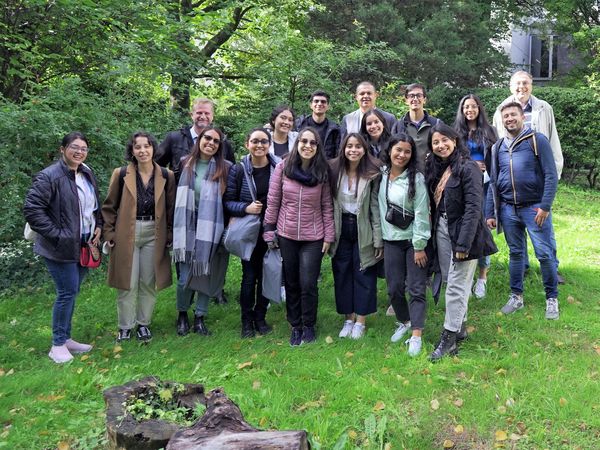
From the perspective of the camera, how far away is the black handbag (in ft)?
16.0

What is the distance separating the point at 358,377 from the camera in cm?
454

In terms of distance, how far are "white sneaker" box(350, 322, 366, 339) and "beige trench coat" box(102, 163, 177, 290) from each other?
191cm

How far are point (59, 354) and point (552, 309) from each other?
4.81 meters

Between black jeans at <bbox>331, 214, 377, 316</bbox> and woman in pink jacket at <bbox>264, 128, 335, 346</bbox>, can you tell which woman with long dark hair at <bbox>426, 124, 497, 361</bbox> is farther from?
woman in pink jacket at <bbox>264, 128, 335, 346</bbox>

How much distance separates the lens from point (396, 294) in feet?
17.0

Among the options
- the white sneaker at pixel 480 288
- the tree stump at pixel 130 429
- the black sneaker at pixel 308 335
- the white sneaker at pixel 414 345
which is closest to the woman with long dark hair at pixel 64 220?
the tree stump at pixel 130 429

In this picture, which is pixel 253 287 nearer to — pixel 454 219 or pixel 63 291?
pixel 63 291

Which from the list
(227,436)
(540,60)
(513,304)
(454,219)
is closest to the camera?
(227,436)

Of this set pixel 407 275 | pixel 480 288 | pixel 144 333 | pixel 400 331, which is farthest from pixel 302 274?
pixel 480 288

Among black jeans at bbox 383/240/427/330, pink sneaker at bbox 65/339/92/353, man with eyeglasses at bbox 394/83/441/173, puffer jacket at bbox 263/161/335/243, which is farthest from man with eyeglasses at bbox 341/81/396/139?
pink sneaker at bbox 65/339/92/353

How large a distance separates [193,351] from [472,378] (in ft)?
8.36

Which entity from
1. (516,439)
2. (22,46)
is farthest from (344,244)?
(22,46)

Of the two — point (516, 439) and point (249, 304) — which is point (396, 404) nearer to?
point (516, 439)

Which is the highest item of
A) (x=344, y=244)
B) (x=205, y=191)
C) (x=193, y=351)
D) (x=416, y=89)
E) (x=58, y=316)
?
(x=416, y=89)
